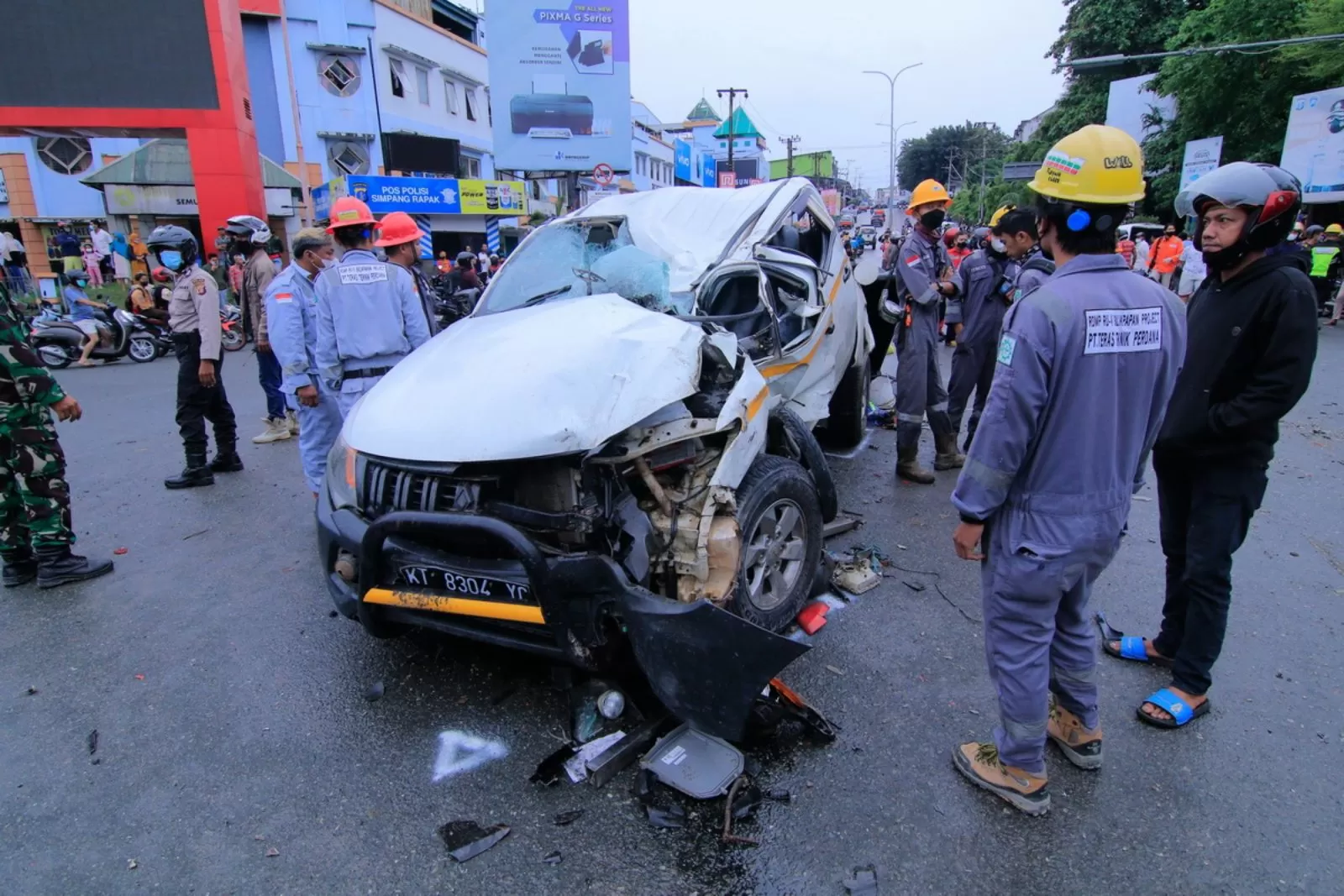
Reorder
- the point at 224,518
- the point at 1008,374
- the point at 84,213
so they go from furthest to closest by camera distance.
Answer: the point at 84,213 → the point at 224,518 → the point at 1008,374

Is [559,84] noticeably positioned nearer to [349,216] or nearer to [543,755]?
[349,216]

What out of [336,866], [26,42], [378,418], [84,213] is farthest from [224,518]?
[84,213]

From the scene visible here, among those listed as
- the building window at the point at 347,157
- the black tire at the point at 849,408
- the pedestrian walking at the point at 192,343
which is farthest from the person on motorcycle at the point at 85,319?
the building window at the point at 347,157

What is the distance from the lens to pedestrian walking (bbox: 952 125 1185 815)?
198 centimetres

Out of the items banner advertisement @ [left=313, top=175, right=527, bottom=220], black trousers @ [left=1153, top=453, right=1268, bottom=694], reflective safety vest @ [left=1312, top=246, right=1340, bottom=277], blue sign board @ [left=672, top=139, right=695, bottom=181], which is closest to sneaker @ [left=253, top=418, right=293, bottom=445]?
black trousers @ [left=1153, top=453, right=1268, bottom=694]

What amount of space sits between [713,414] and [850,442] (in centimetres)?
346

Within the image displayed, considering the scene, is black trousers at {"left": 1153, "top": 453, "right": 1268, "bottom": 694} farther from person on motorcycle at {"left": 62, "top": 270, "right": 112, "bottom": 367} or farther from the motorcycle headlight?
person on motorcycle at {"left": 62, "top": 270, "right": 112, "bottom": 367}

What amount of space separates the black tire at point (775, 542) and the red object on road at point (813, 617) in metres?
0.12

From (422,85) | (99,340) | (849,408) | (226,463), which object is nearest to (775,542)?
(849,408)

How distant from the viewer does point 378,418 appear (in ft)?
9.15

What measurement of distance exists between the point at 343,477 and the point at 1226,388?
126 inches

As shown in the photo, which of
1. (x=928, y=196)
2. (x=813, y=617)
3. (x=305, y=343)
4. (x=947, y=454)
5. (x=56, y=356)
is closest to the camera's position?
(x=813, y=617)

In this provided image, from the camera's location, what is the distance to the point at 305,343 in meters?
4.52

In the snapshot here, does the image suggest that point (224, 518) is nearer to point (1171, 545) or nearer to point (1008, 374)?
point (1008, 374)
